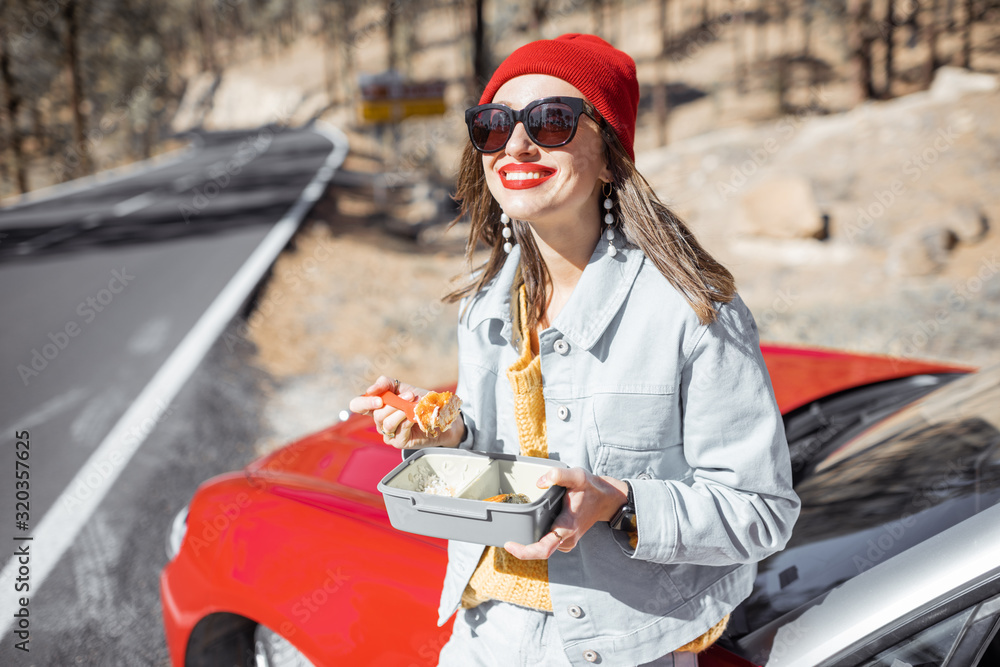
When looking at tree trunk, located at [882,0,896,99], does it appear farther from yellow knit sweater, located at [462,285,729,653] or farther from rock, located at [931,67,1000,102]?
yellow knit sweater, located at [462,285,729,653]

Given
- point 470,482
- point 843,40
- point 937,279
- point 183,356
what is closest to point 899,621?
point 470,482

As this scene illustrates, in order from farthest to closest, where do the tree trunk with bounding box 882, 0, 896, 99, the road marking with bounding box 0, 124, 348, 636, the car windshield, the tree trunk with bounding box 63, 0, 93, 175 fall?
the tree trunk with bounding box 882, 0, 896, 99, the tree trunk with bounding box 63, 0, 93, 175, the road marking with bounding box 0, 124, 348, 636, the car windshield

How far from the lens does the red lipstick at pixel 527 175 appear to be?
141 cm

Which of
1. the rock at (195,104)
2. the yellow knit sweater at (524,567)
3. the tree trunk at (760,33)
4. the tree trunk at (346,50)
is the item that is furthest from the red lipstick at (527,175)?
the rock at (195,104)

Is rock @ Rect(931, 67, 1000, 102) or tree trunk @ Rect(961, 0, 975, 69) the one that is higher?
tree trunk @ Rect(961, 0, 975, 69)

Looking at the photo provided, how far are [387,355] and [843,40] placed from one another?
3802cm

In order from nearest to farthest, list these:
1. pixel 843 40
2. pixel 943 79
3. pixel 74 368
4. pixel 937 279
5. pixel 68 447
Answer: pixel 68 447
pixel 74 368
pixel 937 279
pixel 943 79
pixel 843 40

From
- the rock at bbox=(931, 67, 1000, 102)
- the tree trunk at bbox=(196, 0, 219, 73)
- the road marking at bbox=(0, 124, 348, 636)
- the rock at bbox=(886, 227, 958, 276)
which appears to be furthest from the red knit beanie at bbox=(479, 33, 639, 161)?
the tree trunk at bbox=(196, 0, 219, 73)

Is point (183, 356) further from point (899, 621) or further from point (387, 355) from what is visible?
point (899, 621)

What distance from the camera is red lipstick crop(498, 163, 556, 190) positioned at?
1.41 m

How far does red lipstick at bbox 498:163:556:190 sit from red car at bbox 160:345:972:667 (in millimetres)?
1001

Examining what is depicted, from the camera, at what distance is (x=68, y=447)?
189 inches

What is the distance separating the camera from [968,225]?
9375 millimetres

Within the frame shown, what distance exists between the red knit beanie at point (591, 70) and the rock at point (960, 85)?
18.9m
